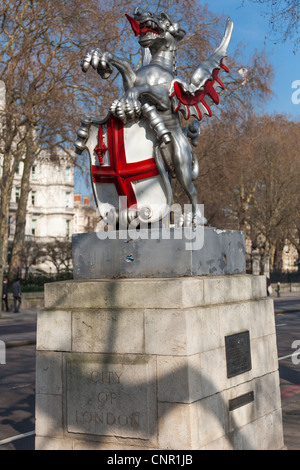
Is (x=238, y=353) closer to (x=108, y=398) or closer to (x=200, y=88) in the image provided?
(x=108, y=398)

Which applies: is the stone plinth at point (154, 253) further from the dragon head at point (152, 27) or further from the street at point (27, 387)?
the street at point (27, 387)

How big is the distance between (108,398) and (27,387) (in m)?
6.87

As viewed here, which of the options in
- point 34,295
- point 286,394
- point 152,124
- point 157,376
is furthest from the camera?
point 34,295

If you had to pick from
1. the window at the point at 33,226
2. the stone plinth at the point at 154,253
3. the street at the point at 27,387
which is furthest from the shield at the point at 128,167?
the window at the point at 33,226

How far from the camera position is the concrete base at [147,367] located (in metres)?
4.93

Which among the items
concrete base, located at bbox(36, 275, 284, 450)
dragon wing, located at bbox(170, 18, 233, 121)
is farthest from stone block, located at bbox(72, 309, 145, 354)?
dragon wing, located at bbox(170, 18, 233, 121)

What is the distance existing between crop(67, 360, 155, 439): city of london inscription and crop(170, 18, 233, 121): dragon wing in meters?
2.60

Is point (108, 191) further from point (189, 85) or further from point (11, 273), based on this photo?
point (11, 273)

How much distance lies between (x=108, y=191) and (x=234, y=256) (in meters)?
1.47

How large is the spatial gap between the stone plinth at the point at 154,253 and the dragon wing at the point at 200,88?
4.19 feet

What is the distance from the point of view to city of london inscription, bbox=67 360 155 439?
5035mm

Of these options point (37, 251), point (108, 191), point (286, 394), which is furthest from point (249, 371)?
point (37, 251)

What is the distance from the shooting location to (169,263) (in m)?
5.43

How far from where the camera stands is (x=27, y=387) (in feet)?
38.0
